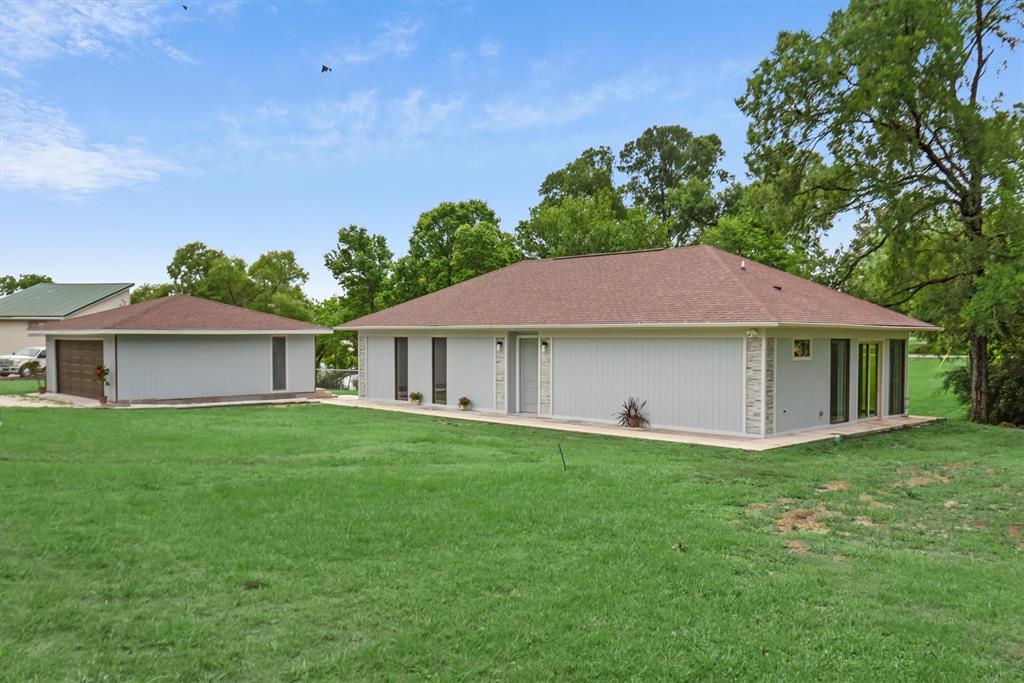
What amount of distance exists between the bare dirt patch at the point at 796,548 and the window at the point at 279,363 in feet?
70.7

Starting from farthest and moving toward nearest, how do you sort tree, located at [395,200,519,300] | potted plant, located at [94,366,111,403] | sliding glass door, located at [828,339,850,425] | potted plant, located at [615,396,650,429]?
tree, located at [395,200,519,300] → potted plant, located at [94,366,111,403] → sliding glass door, located at [828,339,850,425] → potted plant, located at [615,396,650,429]

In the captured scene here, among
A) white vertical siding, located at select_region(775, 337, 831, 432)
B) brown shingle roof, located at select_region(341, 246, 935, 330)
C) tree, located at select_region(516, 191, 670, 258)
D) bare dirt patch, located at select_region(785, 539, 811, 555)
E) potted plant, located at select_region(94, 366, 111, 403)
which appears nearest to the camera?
bare dirt patch, located at select_region(785, 539, 811, 555)

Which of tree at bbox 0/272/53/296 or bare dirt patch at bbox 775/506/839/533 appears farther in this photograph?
tree at bbox 0/272/53/296

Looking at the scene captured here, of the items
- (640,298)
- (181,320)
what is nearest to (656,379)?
(640,298)

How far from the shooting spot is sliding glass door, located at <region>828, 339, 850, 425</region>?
55.5ft

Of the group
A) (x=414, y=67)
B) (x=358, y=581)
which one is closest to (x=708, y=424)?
(x=358, y=581)

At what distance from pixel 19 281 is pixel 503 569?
8005cm

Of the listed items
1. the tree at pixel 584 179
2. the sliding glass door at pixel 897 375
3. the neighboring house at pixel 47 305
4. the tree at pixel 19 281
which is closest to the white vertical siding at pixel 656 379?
the sliding glass door at pixel 897 375

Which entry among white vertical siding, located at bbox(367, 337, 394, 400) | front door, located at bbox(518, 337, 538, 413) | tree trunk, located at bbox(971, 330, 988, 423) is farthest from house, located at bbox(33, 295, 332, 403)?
tree trunk, located at bbox(971, 330, 988, 423)

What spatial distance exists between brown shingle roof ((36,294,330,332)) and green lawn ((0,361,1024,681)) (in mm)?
11970

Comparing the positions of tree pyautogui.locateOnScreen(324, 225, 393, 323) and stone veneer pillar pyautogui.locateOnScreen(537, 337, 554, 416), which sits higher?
tree pyautogui.locateOnScreen(324, 225, 393, 323)

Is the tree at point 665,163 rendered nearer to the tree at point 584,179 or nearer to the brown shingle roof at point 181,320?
the tree at point 584,179

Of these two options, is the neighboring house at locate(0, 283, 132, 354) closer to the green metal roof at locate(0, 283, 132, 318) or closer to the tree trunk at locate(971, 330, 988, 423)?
the green metal roof at locate(0, 283, 132, 318)

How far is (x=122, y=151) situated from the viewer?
2773 cm
